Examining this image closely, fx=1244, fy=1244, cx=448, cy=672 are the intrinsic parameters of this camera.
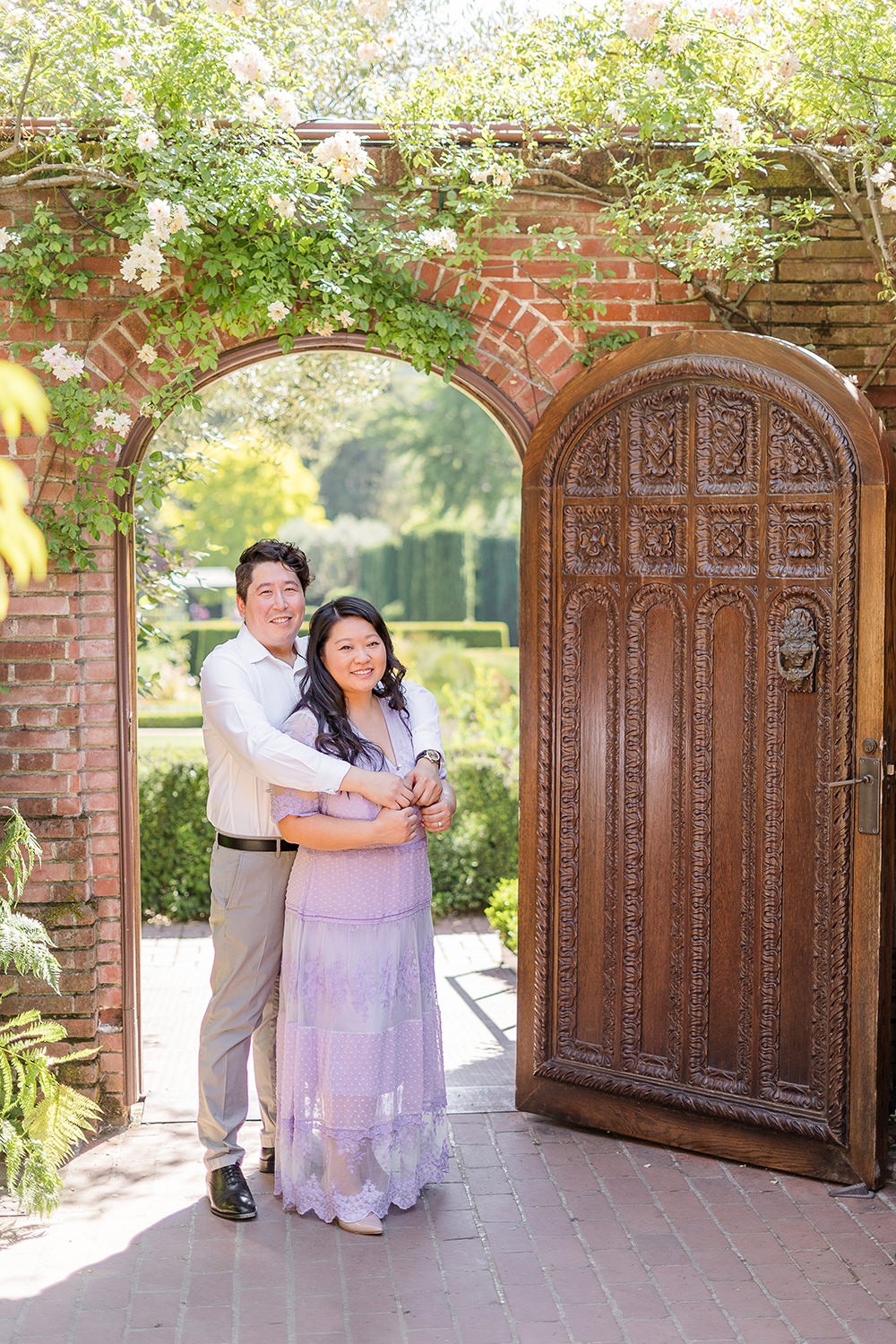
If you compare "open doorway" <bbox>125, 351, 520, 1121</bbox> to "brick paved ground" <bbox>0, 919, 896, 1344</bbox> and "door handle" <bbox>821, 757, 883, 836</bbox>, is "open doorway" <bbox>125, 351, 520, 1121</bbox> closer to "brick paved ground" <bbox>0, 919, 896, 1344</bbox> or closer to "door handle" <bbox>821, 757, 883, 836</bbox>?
"brick paved ground" <bbox>0, 919, 896, 1344</bbox>

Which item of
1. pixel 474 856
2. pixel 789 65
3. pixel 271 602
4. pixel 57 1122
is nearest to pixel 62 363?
pixel 271 602

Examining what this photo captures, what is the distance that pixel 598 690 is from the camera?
4.26 metres

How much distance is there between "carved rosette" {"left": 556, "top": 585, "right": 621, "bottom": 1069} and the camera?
424 cm

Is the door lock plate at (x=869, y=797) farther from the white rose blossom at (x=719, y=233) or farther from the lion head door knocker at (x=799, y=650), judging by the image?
the white rose blossom at (x=719, y=233)

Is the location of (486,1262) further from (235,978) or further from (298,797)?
(298,797)

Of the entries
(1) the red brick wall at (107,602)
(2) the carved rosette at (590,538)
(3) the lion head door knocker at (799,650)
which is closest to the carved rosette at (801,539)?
(3) the lion head door knocker at (799,650)

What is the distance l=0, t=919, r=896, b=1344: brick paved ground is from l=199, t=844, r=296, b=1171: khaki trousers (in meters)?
0.30

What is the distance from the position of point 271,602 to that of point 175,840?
4232mm

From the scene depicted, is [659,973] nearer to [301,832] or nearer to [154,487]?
[301,832]

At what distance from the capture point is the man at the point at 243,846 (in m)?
3.63

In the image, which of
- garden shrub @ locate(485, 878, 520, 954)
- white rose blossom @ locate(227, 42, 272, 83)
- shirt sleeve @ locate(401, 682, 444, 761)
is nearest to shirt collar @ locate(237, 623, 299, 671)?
shirt sleeve @ locate(401, 682, 444, 761)

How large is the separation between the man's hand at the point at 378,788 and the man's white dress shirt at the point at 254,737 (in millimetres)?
34

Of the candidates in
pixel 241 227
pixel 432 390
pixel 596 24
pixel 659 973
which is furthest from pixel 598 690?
pixel 432 390

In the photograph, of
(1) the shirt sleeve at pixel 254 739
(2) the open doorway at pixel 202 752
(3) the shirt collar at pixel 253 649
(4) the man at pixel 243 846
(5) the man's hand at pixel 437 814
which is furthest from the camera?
(2) the open doorway at pixel 202 752
